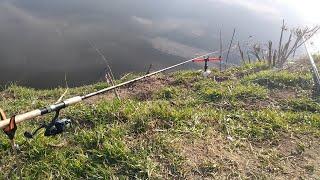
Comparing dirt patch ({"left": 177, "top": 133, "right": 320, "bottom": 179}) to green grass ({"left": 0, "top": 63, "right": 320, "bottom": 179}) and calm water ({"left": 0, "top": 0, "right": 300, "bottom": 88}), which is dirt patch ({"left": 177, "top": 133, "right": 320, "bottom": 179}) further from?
calm water ({"left": 0, "top": 0, "right": 300, "bottom": 88})

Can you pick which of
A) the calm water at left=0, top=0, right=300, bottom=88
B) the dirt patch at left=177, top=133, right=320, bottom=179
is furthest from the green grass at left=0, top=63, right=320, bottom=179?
the calm water at left=0, top=0, right=300, bottom=88

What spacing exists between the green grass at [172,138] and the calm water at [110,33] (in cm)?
978

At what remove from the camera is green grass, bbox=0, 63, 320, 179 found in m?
5.49

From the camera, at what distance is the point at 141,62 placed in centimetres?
2106

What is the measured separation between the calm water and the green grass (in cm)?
978

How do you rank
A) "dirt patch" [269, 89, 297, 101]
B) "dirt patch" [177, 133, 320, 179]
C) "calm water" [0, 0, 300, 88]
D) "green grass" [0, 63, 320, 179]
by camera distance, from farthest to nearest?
"calm water" [0, 0, 300, 88], "dirt patch" [269, 89, 297, 101], "dirt patch" [177, 133, 320, 179], "green grass" [0, 63, 320, 179]

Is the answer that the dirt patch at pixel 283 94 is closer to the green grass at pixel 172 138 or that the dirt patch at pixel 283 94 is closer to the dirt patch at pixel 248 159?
the green grass at pixel 172 138

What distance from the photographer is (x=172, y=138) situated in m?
6.11

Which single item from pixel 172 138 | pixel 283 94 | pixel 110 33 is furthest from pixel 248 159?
pixel 110 33

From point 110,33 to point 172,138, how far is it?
1533 cm

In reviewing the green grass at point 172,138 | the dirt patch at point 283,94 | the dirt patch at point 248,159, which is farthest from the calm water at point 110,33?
the dirt patch at point 248,159

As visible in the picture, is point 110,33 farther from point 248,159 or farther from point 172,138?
point 248,159

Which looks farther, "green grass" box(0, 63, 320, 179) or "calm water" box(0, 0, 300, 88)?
"calm water" box(0, 0, 300, 88)

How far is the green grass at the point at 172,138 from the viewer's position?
549 centimetres
